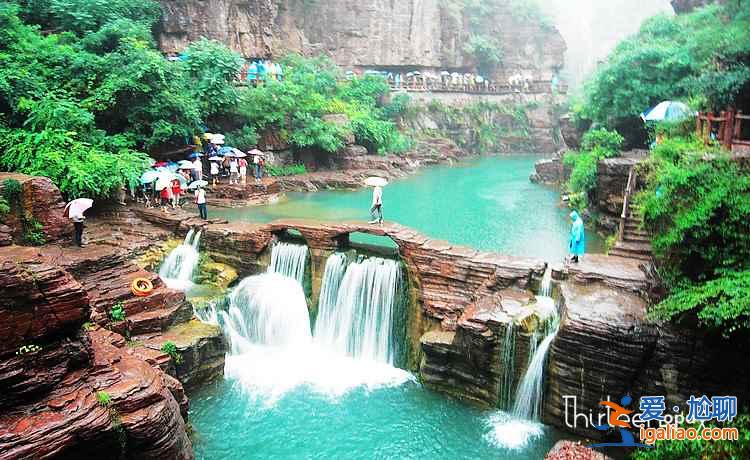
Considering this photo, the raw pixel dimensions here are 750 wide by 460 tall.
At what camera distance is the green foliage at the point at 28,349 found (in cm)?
673

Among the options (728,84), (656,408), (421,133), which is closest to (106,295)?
(656,408)

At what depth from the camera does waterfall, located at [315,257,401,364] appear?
1313 cm

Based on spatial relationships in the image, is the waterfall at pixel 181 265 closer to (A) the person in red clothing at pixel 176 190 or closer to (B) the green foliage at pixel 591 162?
(A) the person in red clothing at pixel 176 190

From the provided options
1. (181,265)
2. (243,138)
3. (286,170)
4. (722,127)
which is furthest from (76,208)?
(722,127)

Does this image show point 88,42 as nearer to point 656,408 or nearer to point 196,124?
point 196,124

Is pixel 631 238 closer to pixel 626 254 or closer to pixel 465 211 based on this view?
pixel 626 254

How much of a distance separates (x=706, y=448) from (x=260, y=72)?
26.1 m

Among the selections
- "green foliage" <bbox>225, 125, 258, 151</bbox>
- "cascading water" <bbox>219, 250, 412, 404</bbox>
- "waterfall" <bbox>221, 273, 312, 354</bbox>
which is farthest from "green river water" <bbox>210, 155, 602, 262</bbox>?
"waterfall" <bbox>221, 273, 312, 354</bbox>

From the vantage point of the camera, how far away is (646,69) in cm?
2044

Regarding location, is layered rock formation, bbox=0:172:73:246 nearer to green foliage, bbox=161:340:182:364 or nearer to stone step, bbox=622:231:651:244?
green foliage, bbox=161:340:182:364

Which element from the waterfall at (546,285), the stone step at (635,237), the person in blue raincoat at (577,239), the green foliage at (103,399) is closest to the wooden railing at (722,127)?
the stone step at (635,237)

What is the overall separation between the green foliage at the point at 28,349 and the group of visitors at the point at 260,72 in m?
21.4

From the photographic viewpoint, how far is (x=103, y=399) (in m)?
7.11

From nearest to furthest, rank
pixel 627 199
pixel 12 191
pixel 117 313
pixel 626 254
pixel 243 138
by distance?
pixel 117 313 → pixel 12 191 → pixel 626 254 → pixel 627 199 → pixel 243 138
